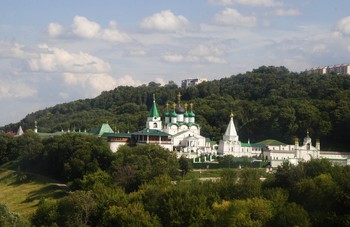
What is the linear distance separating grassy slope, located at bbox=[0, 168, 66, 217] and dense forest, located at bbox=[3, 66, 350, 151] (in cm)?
1958

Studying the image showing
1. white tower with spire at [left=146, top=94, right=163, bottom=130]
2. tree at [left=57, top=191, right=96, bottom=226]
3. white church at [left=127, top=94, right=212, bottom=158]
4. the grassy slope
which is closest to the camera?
tree at [left=57, top=191, right=96, bottom=226]

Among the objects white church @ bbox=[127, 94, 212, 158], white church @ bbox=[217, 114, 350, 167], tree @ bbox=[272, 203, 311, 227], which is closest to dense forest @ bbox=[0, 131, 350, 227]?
tree @ bbox=[272, 203, 311, 227]

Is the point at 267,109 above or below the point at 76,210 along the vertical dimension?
above

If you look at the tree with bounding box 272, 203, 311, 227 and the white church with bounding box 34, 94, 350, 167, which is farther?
the white church with bounding box 34, 94, 350, 167

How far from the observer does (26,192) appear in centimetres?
5159

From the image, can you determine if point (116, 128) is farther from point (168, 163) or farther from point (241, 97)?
point (168, 163)

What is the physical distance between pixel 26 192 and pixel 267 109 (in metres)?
30.7

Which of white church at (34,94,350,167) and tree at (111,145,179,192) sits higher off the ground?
white church at (34,94,350,167)

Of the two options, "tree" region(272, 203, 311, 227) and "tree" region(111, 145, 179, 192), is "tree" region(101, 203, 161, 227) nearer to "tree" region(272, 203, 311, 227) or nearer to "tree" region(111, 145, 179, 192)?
"tree" region(272, 203, 311, 227)

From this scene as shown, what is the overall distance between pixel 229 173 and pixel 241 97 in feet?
163

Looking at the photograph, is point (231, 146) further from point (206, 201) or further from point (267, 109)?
point (206, 201)

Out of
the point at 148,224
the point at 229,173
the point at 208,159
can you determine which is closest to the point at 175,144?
the point at 208,159

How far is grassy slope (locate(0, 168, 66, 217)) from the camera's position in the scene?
46562mm

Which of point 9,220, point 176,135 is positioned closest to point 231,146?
point 176,135
